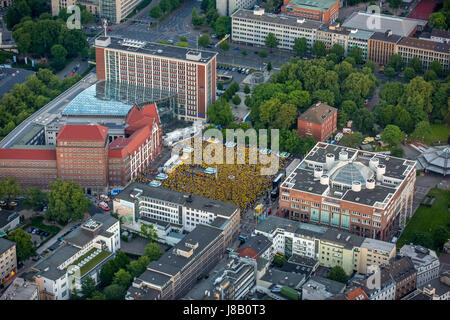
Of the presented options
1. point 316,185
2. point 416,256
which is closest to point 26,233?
point 316,185

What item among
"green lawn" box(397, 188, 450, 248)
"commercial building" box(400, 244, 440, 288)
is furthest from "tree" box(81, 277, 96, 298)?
→ "green lawn" box(397, 188, 450, 248)

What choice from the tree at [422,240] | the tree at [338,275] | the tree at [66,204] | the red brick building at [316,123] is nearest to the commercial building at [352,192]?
the tree at [422,240]

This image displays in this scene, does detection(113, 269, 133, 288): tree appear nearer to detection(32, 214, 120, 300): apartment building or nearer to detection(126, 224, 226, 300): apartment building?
detection(126, 224, 226, 300): apartment building

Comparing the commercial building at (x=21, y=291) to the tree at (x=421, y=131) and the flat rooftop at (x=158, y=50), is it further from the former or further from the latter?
the tree at (x=421, y=131)

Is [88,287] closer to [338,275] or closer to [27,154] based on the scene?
[27,154]

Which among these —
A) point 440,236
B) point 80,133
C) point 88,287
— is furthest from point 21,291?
point 440,236
